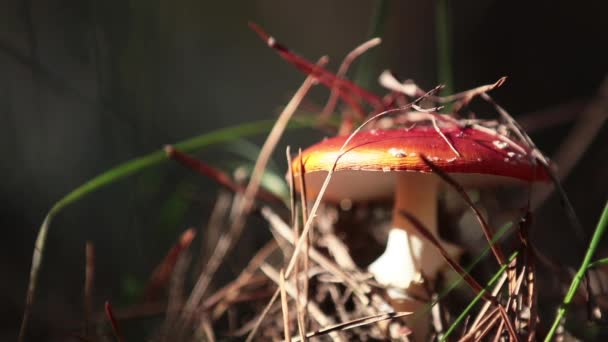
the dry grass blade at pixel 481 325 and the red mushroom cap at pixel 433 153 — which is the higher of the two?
the red mushroom cap at pixel 433 153

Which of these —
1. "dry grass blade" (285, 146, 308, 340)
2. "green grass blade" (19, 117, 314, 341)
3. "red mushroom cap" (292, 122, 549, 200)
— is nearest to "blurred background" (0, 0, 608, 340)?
"green grass blade" (19, 117, 314, 341)

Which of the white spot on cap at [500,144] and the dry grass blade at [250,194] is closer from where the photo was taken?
the white spot on cap at [500,144]

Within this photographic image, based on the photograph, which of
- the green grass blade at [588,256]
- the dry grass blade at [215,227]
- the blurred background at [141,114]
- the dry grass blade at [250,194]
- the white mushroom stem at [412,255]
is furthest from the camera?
the blurred background at [141,114]

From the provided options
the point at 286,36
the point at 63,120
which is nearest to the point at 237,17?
the point at 286,36

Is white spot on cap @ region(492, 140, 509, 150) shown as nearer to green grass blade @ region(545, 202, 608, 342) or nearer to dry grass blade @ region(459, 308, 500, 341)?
green grass blade @ region(545, 202, 608, 342)

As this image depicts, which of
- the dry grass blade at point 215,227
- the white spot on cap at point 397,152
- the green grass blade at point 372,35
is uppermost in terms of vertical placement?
the green grass blade at point 372,35

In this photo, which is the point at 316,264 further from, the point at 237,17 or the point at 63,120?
the point at 237,17

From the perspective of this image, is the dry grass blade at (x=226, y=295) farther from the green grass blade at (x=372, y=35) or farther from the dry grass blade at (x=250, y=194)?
the green grass blade at (x=372, y=35)

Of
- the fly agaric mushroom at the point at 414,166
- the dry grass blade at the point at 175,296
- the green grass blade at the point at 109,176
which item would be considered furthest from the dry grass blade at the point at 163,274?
the fly agaric mushroom at the point at 414,166
